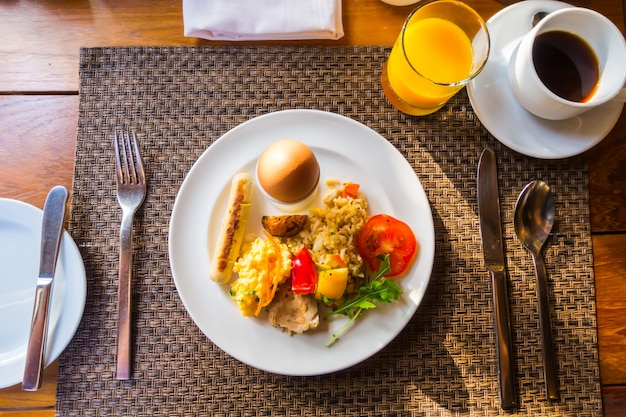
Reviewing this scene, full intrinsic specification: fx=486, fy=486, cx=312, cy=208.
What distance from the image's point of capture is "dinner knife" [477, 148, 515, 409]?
115 cm

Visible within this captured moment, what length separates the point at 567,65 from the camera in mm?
1114

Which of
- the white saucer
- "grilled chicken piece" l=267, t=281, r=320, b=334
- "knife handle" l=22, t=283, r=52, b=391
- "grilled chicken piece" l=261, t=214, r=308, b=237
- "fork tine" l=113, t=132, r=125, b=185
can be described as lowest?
"knife handle" l=22, t=283, r=52, b=391

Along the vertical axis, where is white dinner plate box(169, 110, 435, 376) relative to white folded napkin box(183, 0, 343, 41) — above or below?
below

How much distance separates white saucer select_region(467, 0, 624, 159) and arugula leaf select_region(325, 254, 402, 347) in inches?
16.8

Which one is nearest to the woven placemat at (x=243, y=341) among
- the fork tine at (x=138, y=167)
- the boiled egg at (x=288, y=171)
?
the fork tine at (x=138, y=167)

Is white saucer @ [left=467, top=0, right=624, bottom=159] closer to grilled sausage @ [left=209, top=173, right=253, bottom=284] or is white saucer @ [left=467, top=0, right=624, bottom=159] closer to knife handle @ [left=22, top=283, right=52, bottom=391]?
grilled sausage @ [left=209, top=173, right=253, bottom=284]

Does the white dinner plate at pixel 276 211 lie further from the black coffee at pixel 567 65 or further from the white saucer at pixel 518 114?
the black coffee at pixel 567 65

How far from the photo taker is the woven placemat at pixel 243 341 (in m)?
1.17

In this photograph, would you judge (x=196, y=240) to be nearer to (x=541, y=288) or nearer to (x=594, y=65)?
(x=541, y=288)

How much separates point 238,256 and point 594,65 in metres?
0.93

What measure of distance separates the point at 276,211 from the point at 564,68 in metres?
0.74

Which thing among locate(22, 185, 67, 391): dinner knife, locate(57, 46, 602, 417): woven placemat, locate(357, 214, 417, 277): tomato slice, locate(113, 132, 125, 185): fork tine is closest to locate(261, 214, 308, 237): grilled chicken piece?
locate(357, 214, 417, 277): tomato slice

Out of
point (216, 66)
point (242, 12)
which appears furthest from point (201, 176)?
point (242, 12)

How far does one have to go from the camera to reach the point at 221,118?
1246mm
